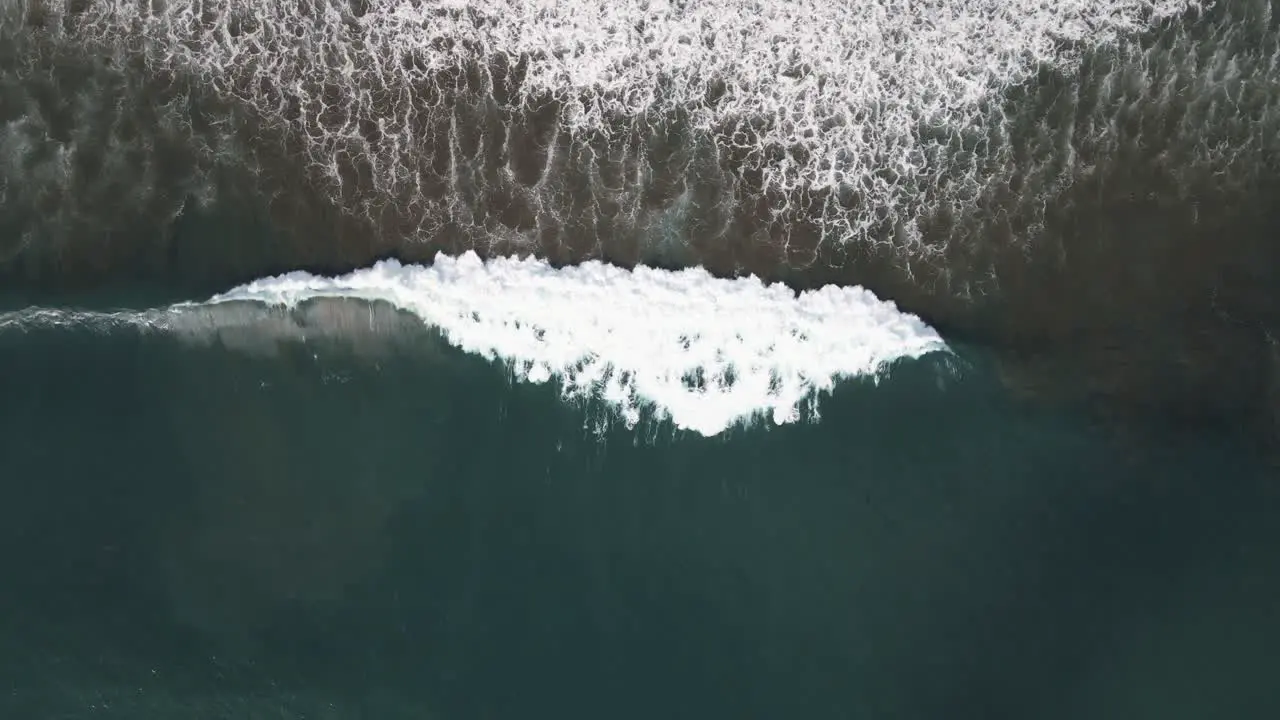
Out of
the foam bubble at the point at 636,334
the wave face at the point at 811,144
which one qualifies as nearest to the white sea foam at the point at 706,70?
the wave face at the point at 811,144

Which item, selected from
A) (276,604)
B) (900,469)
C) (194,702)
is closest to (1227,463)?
(900,469)

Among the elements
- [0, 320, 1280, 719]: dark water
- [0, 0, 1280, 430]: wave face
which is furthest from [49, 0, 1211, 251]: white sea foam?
[0, 320, 1280, 719]: dark water

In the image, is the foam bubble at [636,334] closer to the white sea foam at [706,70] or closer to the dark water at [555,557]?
the dark water at [555,557]

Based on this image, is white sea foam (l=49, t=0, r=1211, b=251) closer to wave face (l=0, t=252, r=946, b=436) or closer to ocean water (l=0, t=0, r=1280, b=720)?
ocean water (l=0, t=0, r=1280, b=720)

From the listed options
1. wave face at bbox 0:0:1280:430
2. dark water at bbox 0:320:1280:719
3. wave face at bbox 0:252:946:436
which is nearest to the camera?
dark water at bbox 0:320:1280:719

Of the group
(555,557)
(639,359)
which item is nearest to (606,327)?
(639,359)
